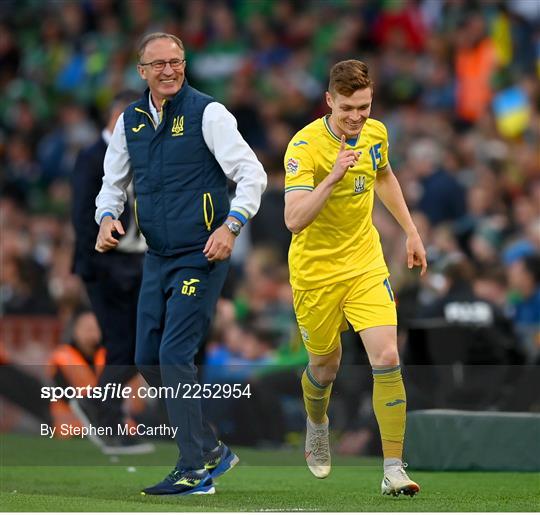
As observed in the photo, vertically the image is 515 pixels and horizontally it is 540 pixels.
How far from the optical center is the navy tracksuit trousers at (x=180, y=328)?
28.1 feet

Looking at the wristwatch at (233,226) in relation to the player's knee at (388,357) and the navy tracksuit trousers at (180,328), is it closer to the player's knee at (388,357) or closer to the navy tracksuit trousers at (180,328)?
the navy tracksuit trousers at (180,328)

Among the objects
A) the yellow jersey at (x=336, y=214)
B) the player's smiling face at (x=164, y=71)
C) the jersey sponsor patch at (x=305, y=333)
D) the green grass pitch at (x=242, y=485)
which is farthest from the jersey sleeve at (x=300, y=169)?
the green grass pitch at (x=242, y=485)

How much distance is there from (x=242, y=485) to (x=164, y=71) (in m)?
2.50

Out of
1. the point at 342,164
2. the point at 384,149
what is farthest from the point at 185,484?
the point at 384,149

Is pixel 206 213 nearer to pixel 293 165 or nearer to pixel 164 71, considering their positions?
pixel 293 165

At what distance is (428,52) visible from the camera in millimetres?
19359

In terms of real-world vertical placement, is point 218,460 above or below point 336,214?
below

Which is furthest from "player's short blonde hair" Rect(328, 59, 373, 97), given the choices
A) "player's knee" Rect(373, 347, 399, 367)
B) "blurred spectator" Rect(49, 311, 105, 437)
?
"blurred spectator" Rect(49, 311, 105, 437)

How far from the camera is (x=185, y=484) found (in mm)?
8539

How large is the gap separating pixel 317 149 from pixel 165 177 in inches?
32.7

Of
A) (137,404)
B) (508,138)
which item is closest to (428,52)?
(508,138)

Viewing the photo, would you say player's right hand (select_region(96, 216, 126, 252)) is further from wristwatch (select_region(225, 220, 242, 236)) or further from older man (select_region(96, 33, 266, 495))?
wristwatch (select_region(225, 220, 242, 236))

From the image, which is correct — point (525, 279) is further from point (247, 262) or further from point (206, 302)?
point (206, 302)

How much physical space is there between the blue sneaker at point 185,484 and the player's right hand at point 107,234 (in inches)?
49.2
